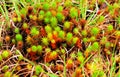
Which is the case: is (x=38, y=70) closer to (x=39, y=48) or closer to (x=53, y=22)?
(x=39, y=48)

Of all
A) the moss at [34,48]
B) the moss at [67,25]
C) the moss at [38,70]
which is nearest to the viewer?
the moss at [38,70]

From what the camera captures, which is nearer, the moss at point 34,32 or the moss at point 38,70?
the moss at point 38,70

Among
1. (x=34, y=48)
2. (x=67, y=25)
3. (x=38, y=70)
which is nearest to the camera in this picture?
(x=38, y=70)

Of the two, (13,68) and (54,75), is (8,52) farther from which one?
(54,75)

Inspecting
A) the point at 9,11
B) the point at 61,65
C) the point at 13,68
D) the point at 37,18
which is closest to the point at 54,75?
the point at 61,65

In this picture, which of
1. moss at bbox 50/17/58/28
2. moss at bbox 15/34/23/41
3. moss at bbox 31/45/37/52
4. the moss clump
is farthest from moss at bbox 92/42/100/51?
moss at bbox 15/34/23/41

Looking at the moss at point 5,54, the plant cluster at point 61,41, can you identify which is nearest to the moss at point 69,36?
the plant cluster at point 61,41

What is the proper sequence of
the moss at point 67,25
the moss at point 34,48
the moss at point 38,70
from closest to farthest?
the moss at point 38,70
the moss at point 34,48
the moss at point 67,25

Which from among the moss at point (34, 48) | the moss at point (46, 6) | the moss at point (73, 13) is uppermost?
the moss at point (46, 6)

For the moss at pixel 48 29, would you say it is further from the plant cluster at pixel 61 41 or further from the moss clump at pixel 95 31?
the moss clump at pixel 95 31

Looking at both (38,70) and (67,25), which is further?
(67,25)

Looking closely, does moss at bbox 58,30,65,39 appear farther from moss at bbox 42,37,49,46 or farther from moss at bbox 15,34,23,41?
moss at bbox 15,34,23,41

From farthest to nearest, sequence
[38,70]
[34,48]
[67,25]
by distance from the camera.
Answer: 1. [67,25]
2. [34,48]
3. [38,70]

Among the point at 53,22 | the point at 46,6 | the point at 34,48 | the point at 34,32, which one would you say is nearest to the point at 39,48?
the point at 34,48
